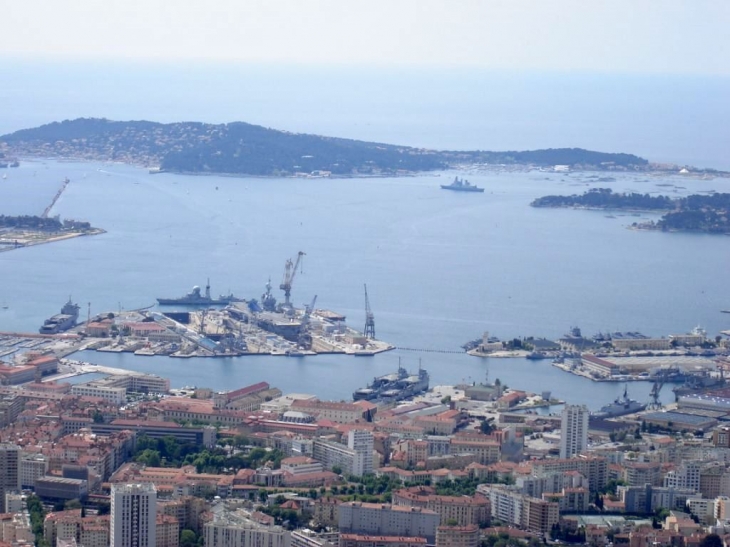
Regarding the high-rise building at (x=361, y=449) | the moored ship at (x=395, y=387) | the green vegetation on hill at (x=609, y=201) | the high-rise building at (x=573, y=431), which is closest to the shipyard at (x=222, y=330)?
the moored ship at (x=395, y=387)

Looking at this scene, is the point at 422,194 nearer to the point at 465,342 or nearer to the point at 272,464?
the point at 465,342

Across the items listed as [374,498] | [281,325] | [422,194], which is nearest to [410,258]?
[281,325]

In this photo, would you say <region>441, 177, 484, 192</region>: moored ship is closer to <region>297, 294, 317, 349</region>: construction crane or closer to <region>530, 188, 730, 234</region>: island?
<region>530, 188, 730, 234</region>: island

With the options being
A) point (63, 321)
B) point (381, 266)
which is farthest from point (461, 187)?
point (63, 321)

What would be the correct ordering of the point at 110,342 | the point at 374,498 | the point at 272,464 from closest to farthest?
the point at 374,498
the point at 272,464
the point at 110,342

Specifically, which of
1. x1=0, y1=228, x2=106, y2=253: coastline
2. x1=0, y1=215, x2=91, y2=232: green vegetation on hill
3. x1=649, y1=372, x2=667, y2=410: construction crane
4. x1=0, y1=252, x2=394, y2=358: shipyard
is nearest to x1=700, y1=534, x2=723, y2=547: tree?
x1=649, y1=372, x2=667, y2=410: construction crane
